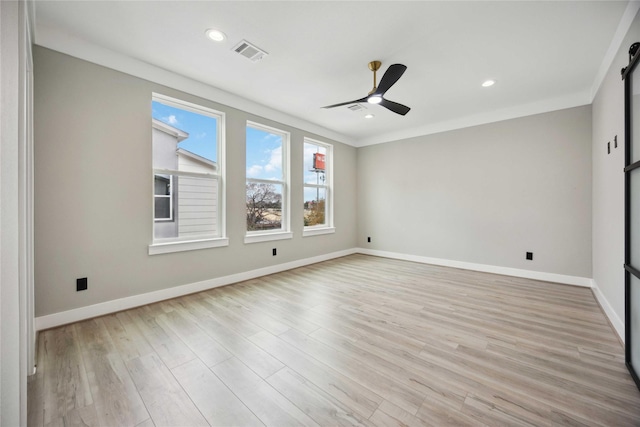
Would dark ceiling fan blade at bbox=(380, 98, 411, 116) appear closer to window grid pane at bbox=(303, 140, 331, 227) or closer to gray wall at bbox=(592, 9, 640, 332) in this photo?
gray wall at bbox=(592, 9, 640, 332)

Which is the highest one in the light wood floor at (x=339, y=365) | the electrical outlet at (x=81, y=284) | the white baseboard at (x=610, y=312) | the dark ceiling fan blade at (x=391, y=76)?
the dark ceiling fan blade at (x=391, y=76)

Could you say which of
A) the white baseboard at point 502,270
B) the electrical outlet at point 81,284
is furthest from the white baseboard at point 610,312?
the electrical outlet at point 81,284

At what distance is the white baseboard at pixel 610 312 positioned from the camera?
2193 millimetres

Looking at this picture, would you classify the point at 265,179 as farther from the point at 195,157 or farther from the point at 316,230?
the point at 316,230

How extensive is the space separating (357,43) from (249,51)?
1.10m

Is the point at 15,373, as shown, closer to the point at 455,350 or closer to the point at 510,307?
the point at 455,350

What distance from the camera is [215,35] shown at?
240 centimetres

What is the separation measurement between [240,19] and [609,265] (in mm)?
4389

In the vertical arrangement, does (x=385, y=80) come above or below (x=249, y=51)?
below

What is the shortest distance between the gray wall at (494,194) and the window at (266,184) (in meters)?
2.28

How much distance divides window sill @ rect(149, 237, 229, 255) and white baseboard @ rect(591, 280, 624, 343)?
423cm

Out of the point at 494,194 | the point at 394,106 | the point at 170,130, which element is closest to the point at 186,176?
the point at 170,130

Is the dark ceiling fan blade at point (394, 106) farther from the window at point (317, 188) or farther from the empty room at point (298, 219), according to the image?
the window at point (317, 188)

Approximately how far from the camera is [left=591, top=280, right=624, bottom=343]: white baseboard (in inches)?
86.4
